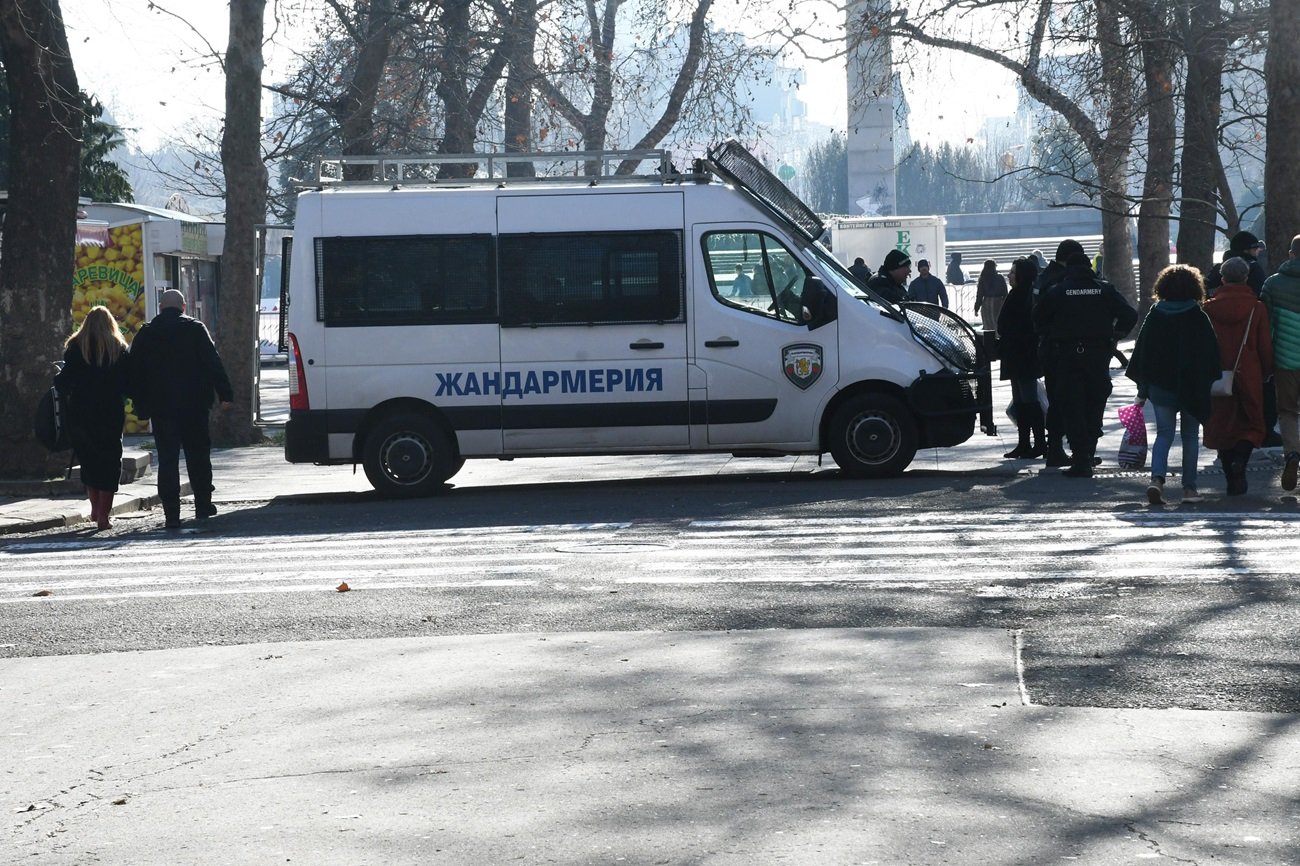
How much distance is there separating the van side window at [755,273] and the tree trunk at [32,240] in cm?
613

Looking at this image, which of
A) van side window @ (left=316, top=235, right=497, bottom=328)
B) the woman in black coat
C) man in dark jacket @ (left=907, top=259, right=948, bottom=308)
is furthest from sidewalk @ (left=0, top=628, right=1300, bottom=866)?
man in dark jacket @ (left=907, top=259, right=948, bottom=308)

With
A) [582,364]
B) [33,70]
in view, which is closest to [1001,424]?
[582,364]

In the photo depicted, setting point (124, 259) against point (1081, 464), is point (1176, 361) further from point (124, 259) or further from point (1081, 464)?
point (124, 259)

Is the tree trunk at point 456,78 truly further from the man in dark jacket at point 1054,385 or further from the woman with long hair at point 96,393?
the woman with long hair at point 96,393

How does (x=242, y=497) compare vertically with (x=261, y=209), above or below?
below

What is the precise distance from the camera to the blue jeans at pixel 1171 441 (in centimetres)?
1192

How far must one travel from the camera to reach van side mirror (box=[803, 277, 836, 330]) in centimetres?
1386

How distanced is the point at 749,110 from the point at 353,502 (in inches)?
722

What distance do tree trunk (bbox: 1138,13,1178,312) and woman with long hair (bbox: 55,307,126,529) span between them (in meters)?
10.00

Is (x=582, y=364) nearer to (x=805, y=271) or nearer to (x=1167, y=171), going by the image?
(x=805, y=271)

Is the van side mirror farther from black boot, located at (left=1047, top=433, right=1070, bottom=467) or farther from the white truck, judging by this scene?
the white truck

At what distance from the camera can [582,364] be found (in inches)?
555

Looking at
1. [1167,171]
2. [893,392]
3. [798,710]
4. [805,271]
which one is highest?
[1167,171]

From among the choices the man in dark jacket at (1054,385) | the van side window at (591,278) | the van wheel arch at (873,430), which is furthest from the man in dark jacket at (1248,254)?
the van side window at (591,278)
